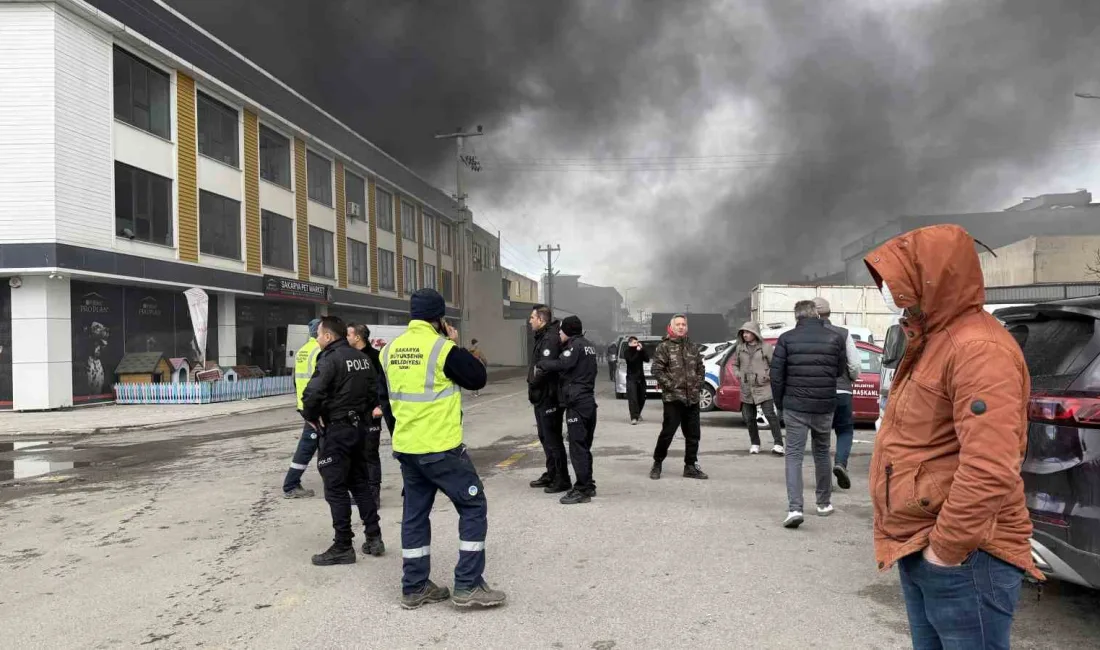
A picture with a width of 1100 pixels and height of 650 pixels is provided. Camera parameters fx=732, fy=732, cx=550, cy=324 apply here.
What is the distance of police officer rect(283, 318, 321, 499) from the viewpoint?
6723 millimetres

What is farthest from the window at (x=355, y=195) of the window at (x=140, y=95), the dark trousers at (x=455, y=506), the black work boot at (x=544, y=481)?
the dark trousers at (x=455, y=506)

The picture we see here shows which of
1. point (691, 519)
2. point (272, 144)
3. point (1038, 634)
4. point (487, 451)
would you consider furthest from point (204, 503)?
point (272, 144)

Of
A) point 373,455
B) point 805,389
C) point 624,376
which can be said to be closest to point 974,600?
point 805,389

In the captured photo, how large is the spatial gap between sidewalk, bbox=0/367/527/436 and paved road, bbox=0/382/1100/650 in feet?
24.1

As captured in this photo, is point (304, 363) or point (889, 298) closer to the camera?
point (889, 298)

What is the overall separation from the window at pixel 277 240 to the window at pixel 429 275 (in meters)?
16.4

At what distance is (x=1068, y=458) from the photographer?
3.13 m

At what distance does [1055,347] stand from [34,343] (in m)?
20.4

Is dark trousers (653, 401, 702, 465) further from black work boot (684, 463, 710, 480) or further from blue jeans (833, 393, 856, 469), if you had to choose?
blue jeans (833, 393, 856, 469)

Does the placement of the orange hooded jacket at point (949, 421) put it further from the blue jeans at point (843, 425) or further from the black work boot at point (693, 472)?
the black work boot at point (693, 472)

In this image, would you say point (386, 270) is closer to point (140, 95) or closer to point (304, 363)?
point (140, 95)

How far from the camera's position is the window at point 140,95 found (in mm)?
19828

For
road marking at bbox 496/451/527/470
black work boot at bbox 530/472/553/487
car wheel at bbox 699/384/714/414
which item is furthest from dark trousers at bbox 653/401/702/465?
car wheel at bbox 699/384/714/414

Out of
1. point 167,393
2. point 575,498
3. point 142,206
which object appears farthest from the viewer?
point 142,206
